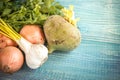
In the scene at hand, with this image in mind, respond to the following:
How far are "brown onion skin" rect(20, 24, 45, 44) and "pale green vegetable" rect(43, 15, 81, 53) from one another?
1.0 inches

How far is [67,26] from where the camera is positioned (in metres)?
0.85

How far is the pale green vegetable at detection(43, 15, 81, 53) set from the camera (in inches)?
32.8

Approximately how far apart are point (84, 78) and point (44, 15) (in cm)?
29

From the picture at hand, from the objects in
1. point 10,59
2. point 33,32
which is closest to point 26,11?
point 33,32

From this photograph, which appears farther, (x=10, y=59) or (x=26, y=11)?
(x=26, y=11)

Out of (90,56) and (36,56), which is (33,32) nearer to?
(36,56)

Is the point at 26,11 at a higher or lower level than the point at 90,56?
higher

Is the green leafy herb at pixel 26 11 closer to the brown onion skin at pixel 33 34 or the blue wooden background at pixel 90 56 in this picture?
the brown onion skin at pixel 33 34

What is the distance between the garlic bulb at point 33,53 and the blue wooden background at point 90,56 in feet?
0.12

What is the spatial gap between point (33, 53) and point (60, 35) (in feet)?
0.38

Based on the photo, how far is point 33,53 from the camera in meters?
0.81

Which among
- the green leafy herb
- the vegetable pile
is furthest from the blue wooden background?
the green leafy herb

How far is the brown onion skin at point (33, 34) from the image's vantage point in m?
0.85

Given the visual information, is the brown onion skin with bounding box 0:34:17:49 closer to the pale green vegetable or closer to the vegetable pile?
the vegetable pile
